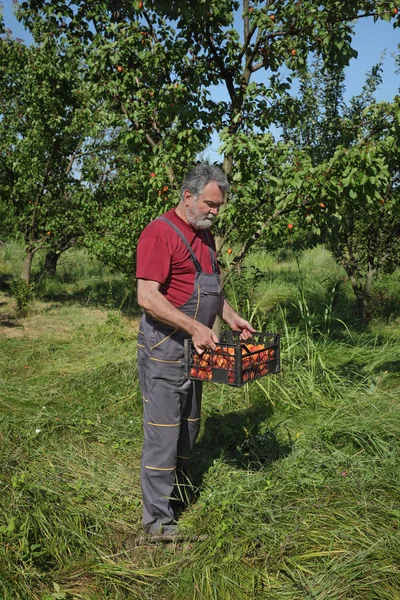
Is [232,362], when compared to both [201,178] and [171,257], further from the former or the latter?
[201,178]

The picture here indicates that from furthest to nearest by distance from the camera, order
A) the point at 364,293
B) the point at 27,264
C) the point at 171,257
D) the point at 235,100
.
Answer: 1. the point at 27,264
2. the point at 364,293
3. the point at 235,100
4. the point at 171,257

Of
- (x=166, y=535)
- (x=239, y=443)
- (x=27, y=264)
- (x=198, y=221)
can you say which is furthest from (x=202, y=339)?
(x=27, y=264)

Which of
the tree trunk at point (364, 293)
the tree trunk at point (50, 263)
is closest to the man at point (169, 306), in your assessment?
the tree trunk at point (364, 293)

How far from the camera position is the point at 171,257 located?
3045 mm

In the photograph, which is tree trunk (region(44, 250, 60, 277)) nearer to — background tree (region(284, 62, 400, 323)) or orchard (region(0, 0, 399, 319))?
background tree (region(284, 62, 400, 323))

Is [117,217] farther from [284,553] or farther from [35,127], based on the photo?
[284,553]

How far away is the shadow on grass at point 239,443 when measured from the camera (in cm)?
396

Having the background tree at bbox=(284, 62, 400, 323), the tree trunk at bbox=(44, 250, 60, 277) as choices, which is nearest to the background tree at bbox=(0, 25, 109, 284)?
the tree trunk at bbox=(44, 250, 60, 277)

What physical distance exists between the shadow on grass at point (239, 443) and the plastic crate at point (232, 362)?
3.07ft

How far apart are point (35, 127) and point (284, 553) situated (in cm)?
901

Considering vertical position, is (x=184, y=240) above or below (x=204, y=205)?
below

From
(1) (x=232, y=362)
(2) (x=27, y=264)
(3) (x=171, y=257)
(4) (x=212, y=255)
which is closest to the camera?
(1) (x=232, y=362)

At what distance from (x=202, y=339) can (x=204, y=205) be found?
0.72 m

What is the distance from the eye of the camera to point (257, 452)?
4.09 metres
